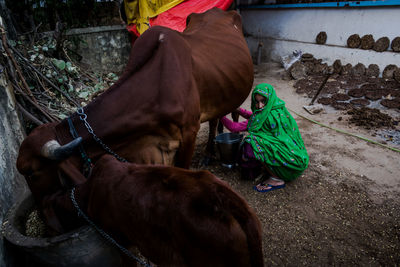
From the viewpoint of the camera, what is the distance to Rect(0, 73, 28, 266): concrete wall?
2.26m

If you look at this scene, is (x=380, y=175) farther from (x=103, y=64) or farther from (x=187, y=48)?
(x=103, y=64)

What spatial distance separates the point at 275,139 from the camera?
10.1 feet

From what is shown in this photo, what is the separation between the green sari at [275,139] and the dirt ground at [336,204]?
37cm

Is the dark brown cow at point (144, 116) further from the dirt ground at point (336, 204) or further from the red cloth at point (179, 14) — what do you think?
the red cloth at point (179, 14)

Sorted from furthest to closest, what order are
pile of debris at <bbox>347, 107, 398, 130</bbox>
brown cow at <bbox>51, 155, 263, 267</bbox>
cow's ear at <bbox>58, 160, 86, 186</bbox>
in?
pile of debris at <bbox>347, 107, 398, 130</bbox>
cow's ear at <bbox>58, 160, 86, 186</bbox>
brown cow at <bbox>51, 155, 263, 267</bbox>

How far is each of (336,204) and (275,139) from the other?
96cm

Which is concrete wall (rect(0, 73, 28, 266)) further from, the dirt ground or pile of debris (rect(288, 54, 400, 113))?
pile of debris (rect(288, 54, 400, 113))

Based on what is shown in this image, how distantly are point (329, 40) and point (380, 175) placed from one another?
5.15 m

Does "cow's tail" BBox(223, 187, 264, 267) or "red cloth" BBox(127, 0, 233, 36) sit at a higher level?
"red cloth" BBox(127, 0, 233, 36)

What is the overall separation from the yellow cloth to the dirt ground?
3040mm

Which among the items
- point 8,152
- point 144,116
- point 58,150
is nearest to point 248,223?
point 58,150

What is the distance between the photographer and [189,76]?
8.63 ft

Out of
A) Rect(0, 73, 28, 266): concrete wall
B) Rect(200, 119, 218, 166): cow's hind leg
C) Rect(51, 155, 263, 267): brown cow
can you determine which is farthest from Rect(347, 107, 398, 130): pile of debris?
Rect(0, 73, 28, 266): concrete wall

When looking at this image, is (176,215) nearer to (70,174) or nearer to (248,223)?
(248,223)
